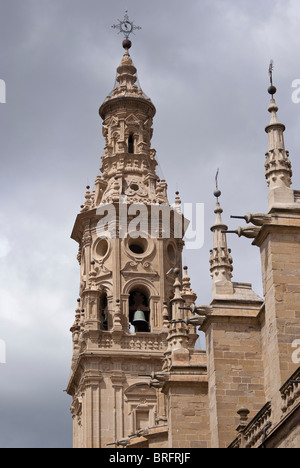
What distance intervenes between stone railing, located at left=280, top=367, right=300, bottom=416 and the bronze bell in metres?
29.9

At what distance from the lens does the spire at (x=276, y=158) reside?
2859 centimetres

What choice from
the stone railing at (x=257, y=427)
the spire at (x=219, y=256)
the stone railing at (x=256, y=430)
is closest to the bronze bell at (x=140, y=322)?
the spire at (x=219, y=256)

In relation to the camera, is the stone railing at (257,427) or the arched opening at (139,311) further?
the arched opening at (139,311)

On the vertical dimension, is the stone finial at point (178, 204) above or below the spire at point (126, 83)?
below

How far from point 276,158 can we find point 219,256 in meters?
5.94

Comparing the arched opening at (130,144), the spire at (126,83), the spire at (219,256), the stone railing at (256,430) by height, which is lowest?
the stone railing at (256,430)

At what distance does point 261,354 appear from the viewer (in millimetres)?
31359

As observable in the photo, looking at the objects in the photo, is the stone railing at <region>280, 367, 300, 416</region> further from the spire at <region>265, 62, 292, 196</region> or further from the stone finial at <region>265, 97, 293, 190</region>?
the stone finial at <region>265, 97, 293, 190</region>

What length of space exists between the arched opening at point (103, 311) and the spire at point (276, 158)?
2638 centimetres

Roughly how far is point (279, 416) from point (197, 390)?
10.2 meters

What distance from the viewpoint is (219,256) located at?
112 feet

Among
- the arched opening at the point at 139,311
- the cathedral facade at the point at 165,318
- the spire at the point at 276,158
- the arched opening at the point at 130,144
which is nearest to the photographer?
the cathedral facade at the point at 165,318

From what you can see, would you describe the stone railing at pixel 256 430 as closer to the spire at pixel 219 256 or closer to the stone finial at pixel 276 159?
the stone finial at pixel 276 159

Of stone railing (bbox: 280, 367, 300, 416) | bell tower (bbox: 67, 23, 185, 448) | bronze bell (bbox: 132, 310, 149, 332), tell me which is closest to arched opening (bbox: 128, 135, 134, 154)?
bell tower (bbox: 67, 23, 185, 448)
